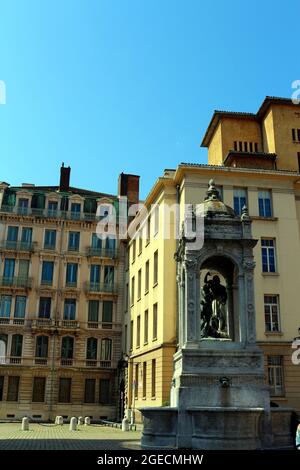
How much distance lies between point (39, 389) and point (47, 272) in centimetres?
1031

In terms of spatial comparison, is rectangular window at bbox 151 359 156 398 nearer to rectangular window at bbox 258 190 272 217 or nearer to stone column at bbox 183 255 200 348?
rectangular window at bbox 258 190 272 217

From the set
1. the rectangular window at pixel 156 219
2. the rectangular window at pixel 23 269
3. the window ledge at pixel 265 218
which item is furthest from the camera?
the rectangular window at pixel 23 269

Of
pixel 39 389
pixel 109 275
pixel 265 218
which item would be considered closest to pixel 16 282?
pixel 109 275

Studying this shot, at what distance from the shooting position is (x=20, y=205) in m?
47.8

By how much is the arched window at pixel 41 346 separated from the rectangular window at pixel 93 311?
4.29 meters

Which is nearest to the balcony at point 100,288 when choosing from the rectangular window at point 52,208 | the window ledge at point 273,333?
the rectangular window at point 52,208

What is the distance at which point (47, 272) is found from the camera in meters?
46.1

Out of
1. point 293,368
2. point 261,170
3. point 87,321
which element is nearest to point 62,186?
point 87,321

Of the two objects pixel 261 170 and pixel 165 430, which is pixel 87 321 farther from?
pixel 165 430

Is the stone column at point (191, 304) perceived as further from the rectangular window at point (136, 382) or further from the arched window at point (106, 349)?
the arched window at point (106, 349)

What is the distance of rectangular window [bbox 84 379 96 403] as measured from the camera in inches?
1716

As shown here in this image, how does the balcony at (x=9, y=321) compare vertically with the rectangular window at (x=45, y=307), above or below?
below

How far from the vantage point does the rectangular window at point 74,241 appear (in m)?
47.2

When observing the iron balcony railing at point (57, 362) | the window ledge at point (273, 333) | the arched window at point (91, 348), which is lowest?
the iron balcony railing at point (57, 362)
